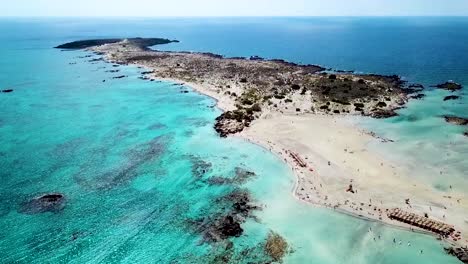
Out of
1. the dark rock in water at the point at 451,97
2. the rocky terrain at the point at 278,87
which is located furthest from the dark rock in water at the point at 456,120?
the dark rock in water at the point at 451,97

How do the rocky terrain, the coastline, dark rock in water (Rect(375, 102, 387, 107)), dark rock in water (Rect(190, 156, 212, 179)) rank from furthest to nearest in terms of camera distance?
dark rock in water (Rect(375, 102, 387, 107)) → the rocky terrain → dark rock in water (Rect(190, 156, 212, 179)) → the coastline

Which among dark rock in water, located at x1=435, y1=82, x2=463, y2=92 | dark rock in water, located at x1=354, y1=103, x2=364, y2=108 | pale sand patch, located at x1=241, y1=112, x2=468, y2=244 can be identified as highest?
dark rock in water, located at x1=435, y1=82, x2=463, y2=92

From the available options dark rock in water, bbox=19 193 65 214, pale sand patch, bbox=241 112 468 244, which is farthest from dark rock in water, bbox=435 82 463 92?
dark rock in water, bbox=19 193 65 214

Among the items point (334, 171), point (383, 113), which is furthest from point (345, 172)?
point (383, 113)

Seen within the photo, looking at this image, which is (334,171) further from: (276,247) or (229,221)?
(276,247)

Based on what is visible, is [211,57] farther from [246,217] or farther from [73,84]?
[246,217]

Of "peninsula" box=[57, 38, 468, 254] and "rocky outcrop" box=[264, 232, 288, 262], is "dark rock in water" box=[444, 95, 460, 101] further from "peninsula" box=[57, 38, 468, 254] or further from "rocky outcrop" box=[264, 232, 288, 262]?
"rocky outcrop" box=[264, 232, 288, 262]

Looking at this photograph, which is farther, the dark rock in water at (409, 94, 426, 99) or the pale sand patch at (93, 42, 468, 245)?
the dark rock in water at (409, 94, 426, 99)

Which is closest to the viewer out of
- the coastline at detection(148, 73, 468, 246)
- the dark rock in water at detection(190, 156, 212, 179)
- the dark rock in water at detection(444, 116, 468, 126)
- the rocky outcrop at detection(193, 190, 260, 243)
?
the rocky outcrop at detection(193, 190, 260, 243)
